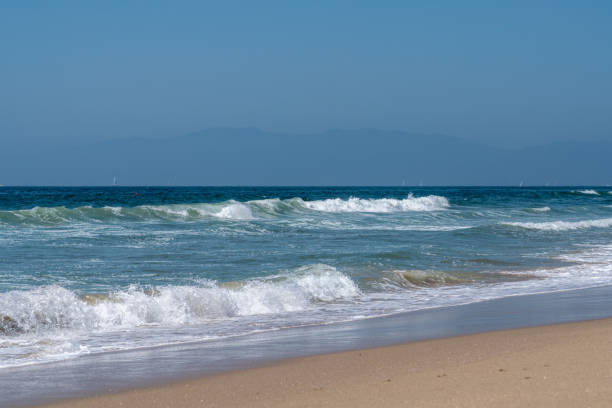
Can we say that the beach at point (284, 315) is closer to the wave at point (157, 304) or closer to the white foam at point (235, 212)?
the wave at point (157, 304)

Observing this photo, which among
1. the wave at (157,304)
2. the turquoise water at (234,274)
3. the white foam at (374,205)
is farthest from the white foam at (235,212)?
the wave at (157,304)

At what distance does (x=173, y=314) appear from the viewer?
9430 mm

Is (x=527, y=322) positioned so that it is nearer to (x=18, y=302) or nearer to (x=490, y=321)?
(x=490, y=321)

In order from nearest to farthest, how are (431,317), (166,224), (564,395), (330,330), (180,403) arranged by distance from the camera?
(564,395), (180,403), (330,330), (431,317), (166,224)

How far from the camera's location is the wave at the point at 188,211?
26078mm

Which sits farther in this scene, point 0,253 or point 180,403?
point 0,253

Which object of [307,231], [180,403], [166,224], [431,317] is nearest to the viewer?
[180,403]

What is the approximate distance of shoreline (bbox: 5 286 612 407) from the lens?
5707 mm

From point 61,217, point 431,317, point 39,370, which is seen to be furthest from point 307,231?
point 39,370

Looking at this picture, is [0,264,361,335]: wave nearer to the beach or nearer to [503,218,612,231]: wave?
the beach

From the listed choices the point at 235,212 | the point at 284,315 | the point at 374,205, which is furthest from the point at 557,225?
the point at 284,315

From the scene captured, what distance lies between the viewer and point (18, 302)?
8.69 meters

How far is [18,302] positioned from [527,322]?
231 inches

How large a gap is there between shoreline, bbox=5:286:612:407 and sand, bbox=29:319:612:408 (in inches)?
10.5
